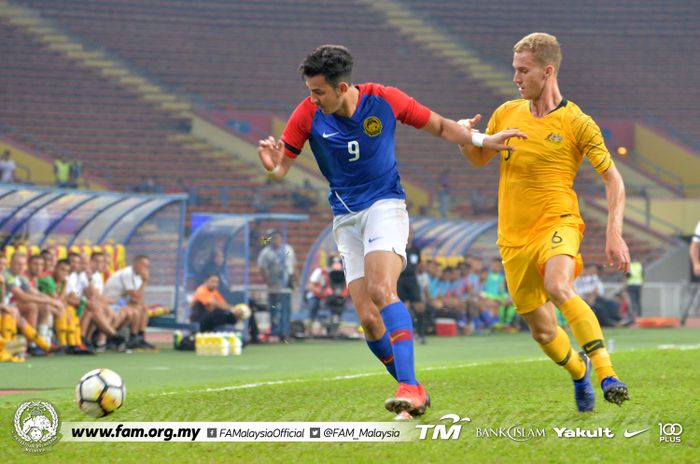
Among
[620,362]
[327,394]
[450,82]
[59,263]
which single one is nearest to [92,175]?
[450,82]

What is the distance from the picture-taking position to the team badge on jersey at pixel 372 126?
7.12 meters

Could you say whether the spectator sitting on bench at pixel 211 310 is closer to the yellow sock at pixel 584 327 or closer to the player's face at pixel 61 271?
the player's face at pixel 61 271

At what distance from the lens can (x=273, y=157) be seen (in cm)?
735

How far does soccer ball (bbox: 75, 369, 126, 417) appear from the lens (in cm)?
671

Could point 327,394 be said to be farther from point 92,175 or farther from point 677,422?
point 92,175

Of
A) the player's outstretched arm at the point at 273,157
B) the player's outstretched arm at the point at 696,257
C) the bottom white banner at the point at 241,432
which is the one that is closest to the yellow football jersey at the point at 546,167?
the player's outstretched arm at the point at 273,157

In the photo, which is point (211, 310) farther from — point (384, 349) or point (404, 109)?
point (404, 109)

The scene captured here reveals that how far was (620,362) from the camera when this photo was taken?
12.3m

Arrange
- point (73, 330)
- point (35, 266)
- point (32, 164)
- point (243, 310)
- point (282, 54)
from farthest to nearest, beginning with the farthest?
1. point (282, 54)
2. point (32, 164)
3. point (243, 310)
4. point (73, 330)
5. point (35, 266)

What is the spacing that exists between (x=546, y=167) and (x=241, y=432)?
8.18ft

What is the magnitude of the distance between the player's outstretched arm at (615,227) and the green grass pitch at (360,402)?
2.85 ft

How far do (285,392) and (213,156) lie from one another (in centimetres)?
3007

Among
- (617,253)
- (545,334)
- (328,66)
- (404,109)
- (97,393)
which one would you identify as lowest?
(97,393)

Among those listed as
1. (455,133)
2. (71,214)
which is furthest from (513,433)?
(71,214)
